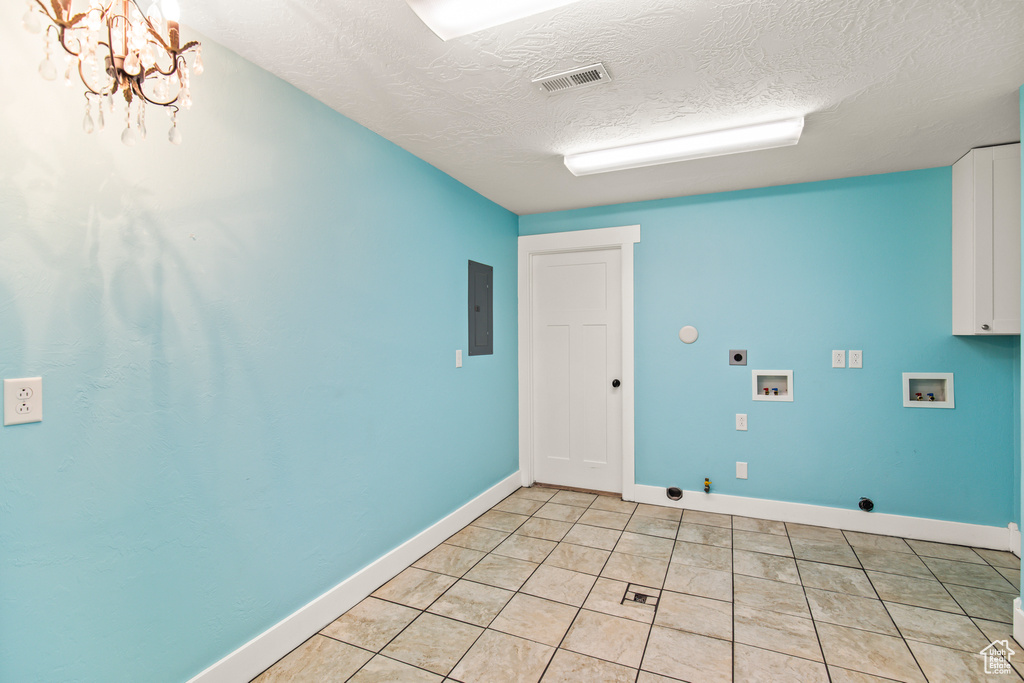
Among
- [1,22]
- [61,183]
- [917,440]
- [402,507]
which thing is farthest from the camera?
[917,440]

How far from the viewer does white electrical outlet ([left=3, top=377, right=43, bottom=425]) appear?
125 cm

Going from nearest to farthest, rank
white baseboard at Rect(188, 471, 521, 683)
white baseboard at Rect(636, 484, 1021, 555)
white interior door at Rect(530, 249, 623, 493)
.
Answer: white baseboard at Rect(188, 471, 521, 683), white baseboard at Rect(636, 484, 1021, 555), white interior door at Rect(530, 249, 623, 493)

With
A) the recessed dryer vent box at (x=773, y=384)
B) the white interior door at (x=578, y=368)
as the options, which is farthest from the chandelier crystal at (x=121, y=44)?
the recessed dryer vent box at (x=773, y=384)

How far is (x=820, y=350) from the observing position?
331 cm

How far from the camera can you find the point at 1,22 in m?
1.24

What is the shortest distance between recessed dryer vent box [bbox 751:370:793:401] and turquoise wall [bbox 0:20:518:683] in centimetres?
236

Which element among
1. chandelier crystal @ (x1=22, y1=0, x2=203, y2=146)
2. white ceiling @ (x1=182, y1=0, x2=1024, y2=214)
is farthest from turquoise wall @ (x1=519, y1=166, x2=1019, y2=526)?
chandelier crystal @ (x1=22, y1=0, x2=203, y2=146)

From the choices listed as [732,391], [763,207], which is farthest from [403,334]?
[763,207]

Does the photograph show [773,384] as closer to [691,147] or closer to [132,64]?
[691,147]

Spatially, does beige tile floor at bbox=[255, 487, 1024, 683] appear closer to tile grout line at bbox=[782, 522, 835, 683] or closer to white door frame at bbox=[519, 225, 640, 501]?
tile grout line at bbox=[782, 522, 835, 683]

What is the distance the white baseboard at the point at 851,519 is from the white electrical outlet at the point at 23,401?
11.4 ft

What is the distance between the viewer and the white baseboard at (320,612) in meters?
1.79

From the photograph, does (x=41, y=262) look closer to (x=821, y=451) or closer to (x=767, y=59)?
(x=767, y=59)

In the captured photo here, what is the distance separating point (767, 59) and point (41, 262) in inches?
96.5
